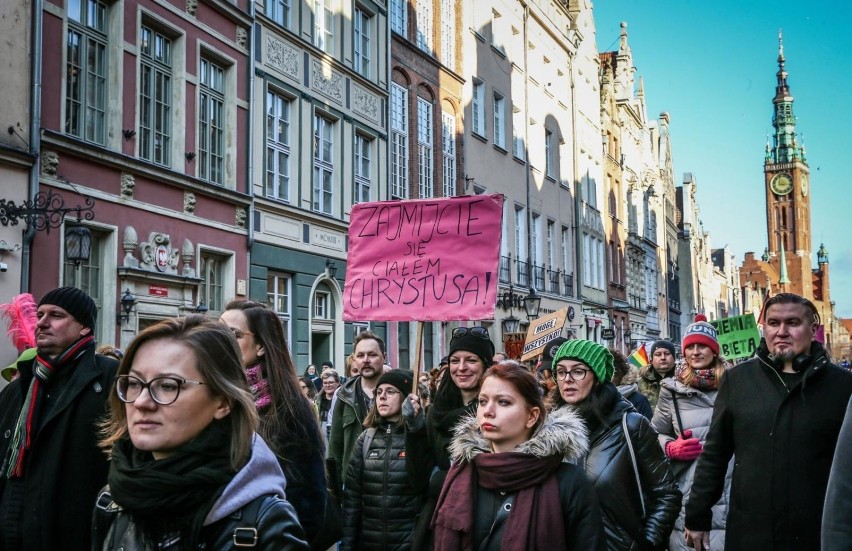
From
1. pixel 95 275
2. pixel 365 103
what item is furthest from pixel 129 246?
pixel 365 103

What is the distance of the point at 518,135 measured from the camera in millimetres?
34062

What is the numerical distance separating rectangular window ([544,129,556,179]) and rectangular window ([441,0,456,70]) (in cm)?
919

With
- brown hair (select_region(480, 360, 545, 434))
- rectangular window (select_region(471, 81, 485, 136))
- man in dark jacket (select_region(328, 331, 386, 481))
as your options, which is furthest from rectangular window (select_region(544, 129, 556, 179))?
brown hair (select_region(480, 360, 545, 434))

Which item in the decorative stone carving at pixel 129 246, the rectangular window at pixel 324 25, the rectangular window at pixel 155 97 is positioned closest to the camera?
the decorative stone carving at pixel 129 246

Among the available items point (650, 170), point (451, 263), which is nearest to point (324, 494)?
point (451, 263)

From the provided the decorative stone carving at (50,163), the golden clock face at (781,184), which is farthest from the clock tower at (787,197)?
the decorative stone carving at (50,163)

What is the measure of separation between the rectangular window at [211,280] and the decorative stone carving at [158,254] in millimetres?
1020

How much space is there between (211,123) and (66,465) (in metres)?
13.8

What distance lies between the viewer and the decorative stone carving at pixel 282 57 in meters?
19.3

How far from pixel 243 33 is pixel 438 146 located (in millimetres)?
9717

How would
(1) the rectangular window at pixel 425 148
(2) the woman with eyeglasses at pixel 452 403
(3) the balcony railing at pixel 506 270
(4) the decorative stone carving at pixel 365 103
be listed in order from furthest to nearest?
(3) the balcony railing at pixel 506 270, (1) the rectangular window at pixel 425 148, (4) the decorative stone carving at pixel 365 103, (2) the woman with eyeglasses at pixel 452 403

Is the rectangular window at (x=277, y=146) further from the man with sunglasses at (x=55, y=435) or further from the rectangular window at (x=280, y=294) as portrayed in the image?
the man with sunglasses at (x=55, y=435)

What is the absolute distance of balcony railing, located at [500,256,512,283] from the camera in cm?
3136

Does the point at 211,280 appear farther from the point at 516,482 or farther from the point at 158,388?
the point at 158,388
